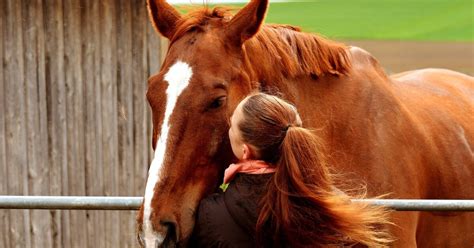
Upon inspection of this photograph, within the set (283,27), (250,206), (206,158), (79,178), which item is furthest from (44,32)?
(250,206)

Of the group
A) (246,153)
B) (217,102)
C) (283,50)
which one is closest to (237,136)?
(246,153)

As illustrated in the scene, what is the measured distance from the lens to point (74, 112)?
7.82m

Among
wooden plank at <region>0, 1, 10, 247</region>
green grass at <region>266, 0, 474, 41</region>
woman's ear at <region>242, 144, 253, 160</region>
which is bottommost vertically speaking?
green grass at <region>266, 0, 474, 41</region>

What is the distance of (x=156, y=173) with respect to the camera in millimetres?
3412

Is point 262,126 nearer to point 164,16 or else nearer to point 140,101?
point 164,16

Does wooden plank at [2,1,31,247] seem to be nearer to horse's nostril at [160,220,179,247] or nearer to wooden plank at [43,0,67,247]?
wooden plank at [43,0,67,247]

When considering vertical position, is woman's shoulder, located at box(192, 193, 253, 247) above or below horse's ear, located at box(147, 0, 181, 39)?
below

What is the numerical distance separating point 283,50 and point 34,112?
13.0 ft

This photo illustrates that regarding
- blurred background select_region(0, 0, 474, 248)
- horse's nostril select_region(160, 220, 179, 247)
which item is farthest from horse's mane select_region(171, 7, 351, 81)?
blurred background select_region(0, 0, 474, 248)

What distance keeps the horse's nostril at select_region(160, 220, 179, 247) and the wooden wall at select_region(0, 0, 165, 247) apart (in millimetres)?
4614

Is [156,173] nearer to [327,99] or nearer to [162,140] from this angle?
[162,140]

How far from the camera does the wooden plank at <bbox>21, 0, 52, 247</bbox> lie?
7.65m

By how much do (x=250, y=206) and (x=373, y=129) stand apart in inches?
72.0

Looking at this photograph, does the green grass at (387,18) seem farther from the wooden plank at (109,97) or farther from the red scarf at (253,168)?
the red scarf at (253,168)
